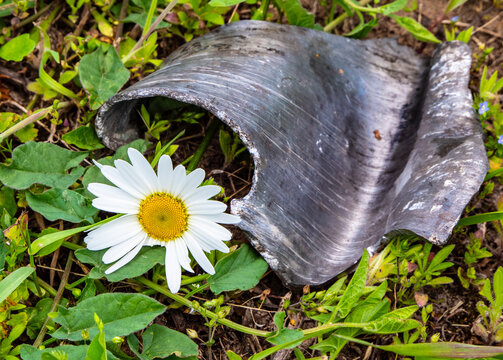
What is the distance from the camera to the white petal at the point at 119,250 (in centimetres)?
174

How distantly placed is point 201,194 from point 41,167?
0.69m

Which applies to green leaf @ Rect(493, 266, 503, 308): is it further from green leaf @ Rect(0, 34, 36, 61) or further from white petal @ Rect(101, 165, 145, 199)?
green leaf @ Rect(0, 34, 36, 61)

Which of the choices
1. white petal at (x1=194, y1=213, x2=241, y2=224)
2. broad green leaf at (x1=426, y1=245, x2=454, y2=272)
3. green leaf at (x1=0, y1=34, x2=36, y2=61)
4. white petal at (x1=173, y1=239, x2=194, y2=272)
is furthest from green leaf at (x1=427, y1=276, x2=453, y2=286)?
green leaf at (x1=0, y1=34, x2=36, y2=61)

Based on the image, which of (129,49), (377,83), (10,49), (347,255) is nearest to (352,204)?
(347,255)

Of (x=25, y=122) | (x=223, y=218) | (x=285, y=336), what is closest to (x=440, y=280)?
(x=285, y=336)

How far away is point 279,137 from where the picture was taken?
6.24 feet

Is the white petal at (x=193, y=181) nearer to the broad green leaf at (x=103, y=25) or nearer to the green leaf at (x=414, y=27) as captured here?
the broad green leaf at (x=103, y=25)

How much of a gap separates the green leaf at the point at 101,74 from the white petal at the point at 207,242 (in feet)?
2.36

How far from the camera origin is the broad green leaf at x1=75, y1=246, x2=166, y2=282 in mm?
1729

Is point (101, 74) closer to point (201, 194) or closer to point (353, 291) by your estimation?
point (201, 194)

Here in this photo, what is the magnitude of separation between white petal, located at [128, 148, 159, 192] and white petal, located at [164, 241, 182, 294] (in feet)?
0.68

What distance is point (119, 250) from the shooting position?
5.74 ft

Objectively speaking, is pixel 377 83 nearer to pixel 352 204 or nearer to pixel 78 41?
pixel 352 204

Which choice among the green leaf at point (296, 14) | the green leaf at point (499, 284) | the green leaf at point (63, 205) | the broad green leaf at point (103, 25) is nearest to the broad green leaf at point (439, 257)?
the green leaf at point (499, 284)
